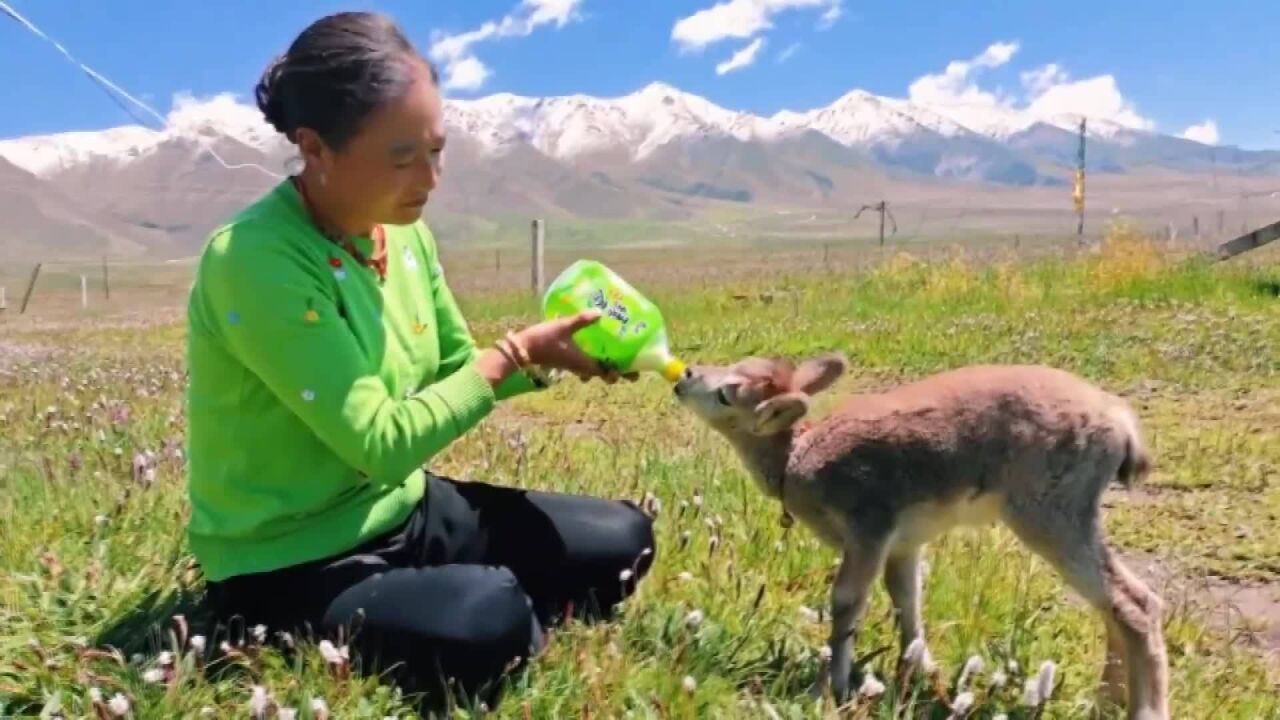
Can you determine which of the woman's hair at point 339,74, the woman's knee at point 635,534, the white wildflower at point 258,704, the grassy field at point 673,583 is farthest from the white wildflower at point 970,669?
the woman's hair at point 339,74

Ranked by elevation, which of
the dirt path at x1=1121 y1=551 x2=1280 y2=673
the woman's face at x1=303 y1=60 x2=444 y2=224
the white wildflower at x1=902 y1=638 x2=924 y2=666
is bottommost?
the dirt path at x1=1121 y1=551 x2=1280 y2=673

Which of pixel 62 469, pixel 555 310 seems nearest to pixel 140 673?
pixel 555 310

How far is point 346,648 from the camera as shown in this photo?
354 centimetres

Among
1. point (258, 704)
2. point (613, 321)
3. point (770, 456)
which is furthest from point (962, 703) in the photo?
point (258, 704)

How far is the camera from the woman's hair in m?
3.61

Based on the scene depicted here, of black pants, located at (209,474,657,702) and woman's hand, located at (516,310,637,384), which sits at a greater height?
woman's hand, located at (516,310,637,384)

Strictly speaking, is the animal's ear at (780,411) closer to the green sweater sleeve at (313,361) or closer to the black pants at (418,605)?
the black pants at (418,605)

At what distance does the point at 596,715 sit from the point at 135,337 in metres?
19.9

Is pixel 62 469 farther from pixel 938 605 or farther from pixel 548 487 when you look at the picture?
pixel 938 605

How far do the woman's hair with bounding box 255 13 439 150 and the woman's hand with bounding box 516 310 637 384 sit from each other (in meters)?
0.85

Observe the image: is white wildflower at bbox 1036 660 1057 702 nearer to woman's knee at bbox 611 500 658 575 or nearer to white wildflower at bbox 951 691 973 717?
white wildflower at bbox 951 691 973 717

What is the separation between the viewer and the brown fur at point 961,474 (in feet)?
12.8

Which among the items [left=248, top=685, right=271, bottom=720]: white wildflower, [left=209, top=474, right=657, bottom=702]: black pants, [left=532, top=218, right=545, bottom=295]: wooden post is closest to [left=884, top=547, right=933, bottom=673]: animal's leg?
[left=209, top=474, right=657, bottom=702]: black pants

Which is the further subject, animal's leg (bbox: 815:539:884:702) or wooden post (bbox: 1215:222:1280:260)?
wooden post (bbox: 1215:222:1280:260)
